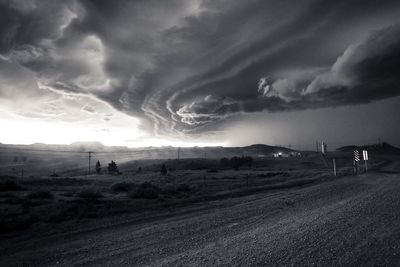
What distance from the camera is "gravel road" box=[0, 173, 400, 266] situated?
5.94 m

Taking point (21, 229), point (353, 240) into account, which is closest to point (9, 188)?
point (21, 229)

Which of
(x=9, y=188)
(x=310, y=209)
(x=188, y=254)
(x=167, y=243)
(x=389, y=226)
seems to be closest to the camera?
(x=188, y=254)

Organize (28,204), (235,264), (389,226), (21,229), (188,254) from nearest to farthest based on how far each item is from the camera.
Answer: (235,264) < (188,254) < (389,226) < (21,229) < (28,204)

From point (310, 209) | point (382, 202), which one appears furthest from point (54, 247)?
point (382, 202)

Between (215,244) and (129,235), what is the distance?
3015 millimetres

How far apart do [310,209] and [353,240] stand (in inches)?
184

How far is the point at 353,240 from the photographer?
6.85 m

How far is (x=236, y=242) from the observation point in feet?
23.6

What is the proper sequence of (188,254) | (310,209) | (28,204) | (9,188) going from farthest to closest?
(9,188), (28,204), (310,209), (188,254)

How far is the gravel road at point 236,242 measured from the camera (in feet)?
19.5

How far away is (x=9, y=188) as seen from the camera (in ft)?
89.9

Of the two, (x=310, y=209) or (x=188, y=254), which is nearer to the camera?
(x=188, y=254)

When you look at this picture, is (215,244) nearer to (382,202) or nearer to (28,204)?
Result: (382,202)

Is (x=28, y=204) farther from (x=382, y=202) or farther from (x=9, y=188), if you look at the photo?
(x=382, y=202)
